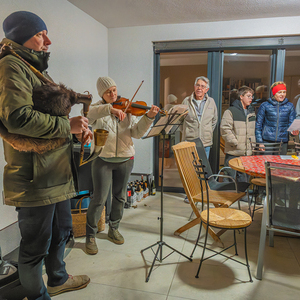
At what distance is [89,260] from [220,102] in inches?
115

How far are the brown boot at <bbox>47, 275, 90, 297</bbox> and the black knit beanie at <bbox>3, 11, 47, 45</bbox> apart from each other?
58.8 inches

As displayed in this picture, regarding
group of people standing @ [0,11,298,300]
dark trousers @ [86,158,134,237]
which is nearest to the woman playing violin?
dark trousers @ [86,158,134,237]

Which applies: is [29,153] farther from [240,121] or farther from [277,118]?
[277,118]

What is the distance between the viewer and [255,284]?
6.31 ft

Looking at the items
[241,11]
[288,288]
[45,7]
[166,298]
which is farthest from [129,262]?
[241,11]

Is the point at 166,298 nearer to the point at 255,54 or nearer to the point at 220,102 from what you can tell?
the point at 220,102

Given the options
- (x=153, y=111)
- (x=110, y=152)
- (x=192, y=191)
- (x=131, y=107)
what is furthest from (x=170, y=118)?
(x=192, y=191)

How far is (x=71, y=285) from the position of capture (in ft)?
Answer: 5.99

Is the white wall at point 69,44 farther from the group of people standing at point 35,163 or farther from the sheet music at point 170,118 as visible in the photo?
the sheet music at point 170,118

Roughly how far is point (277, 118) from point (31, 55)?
3252 mm

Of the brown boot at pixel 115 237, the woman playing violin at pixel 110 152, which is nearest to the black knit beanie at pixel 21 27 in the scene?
the woman playing violin at pixel 110 152

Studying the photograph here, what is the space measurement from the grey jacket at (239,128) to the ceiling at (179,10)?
116 centimetres

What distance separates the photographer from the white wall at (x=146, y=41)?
374 cm

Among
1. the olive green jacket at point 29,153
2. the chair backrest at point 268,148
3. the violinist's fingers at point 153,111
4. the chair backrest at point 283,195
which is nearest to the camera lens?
the olive green jacket at point 29,153
